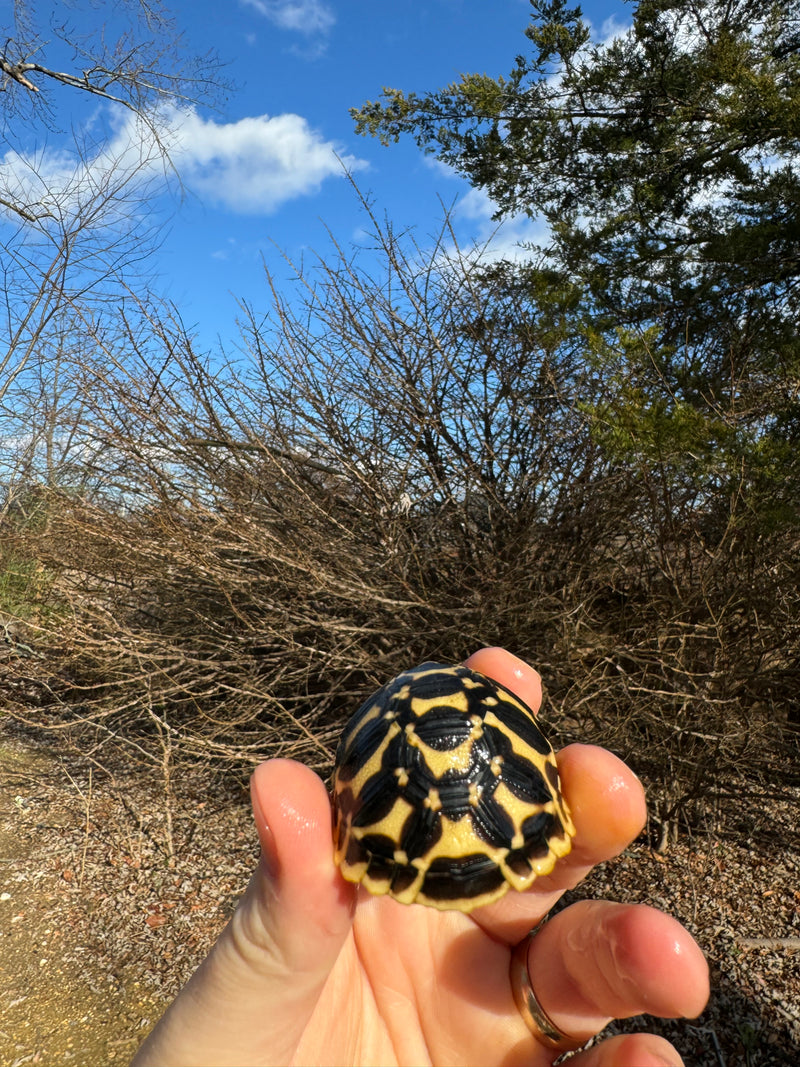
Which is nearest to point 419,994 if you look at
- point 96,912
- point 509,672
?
point 509,672

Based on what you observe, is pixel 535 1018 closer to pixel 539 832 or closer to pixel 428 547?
pixel 539 832

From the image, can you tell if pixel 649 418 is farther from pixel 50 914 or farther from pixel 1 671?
pixel 1 671

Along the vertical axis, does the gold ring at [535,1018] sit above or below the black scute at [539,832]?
below

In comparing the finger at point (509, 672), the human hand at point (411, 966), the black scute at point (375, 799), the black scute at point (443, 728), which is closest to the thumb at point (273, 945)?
the human hand at point (411, 966)

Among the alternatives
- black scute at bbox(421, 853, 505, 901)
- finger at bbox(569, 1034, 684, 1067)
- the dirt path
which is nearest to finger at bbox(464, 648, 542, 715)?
black scute at bbox(421, 853, 505, 901)

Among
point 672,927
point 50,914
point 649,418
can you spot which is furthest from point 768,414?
point 50,914

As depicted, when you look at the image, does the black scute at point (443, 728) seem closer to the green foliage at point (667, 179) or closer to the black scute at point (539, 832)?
the black scute at point (539, 832)
